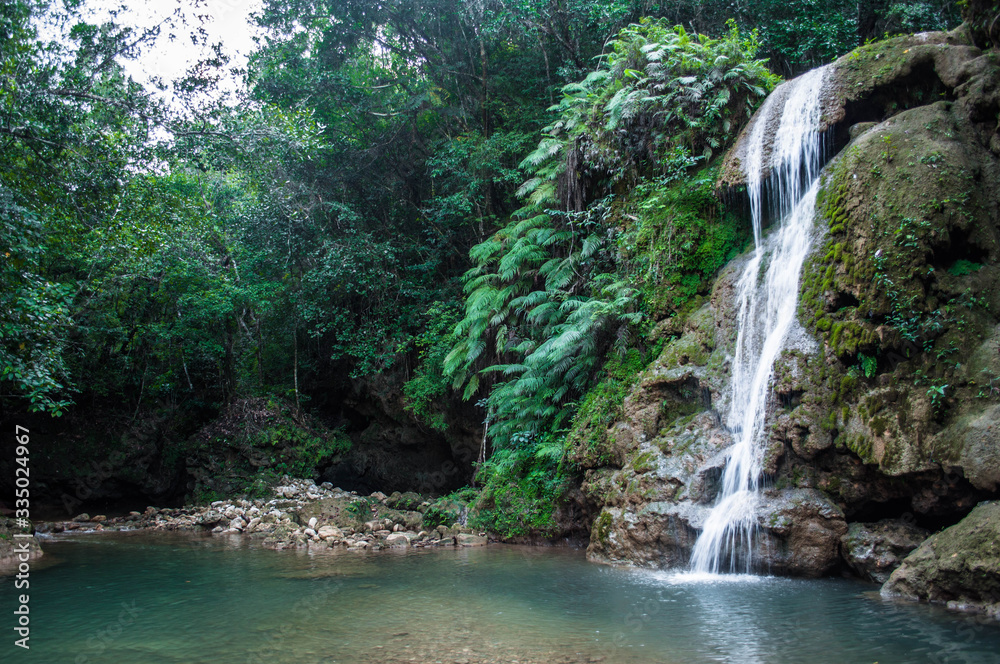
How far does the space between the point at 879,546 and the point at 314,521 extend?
9.19 meters

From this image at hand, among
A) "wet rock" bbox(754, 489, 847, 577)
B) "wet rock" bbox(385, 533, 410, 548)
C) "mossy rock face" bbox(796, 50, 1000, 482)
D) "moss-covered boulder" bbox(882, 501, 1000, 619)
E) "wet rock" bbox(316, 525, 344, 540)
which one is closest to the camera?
"moss-covered boulder" bbox(882, 501, 1000, 619)

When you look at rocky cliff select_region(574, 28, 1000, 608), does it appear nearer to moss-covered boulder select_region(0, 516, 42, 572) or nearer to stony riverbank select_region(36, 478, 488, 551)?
stony riverbank select_region(36, 478, 488, 551)

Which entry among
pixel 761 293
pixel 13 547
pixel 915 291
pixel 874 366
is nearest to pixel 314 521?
pixel 13 547

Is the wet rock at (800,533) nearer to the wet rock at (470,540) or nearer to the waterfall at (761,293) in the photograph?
the waterfall at (761,293)

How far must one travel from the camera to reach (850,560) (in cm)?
630

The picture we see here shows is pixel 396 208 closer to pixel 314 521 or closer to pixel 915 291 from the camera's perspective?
pixel 314 521

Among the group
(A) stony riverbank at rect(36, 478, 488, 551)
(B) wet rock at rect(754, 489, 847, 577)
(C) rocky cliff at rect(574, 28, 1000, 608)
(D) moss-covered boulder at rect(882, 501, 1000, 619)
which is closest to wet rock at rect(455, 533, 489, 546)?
(A) stony riverbank at rect(36, 478, 488, 551)

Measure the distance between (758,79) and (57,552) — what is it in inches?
544

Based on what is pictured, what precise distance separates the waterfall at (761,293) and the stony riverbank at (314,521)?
462 cm

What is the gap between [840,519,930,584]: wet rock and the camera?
19.8 feet

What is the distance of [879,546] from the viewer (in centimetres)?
617

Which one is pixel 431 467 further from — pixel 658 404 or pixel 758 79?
pixel 758 79

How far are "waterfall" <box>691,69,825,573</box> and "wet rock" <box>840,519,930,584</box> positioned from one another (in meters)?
0.94

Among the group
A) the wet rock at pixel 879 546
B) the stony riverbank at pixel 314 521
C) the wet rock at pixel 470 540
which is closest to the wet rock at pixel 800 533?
the wet rock at pixel 879 546
